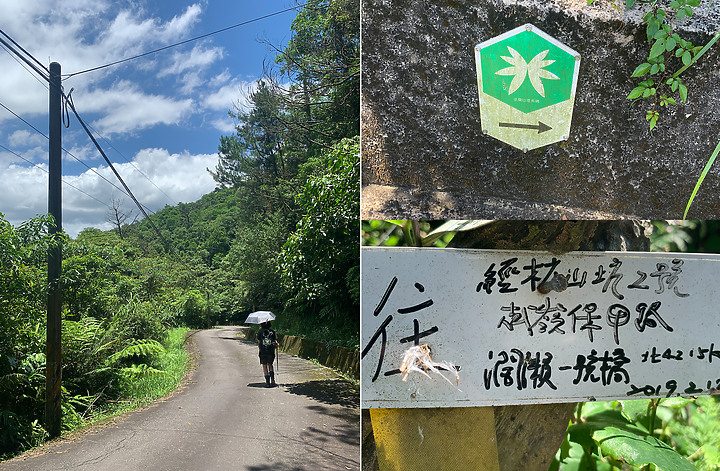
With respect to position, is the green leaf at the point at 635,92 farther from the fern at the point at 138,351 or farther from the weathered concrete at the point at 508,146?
the fern at the point at 138,351

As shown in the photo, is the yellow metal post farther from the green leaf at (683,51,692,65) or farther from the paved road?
the paved road

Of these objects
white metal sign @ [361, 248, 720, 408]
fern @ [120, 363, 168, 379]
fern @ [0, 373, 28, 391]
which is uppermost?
white metal sign @ [361, 248, 720, 408]

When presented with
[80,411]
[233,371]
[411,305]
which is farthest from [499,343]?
[233,371]

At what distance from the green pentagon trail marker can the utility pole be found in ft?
16.3

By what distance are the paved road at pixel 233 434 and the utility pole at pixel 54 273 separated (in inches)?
16.5

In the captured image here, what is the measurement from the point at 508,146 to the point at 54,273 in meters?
5.37

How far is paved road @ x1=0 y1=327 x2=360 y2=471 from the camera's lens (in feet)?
13.7

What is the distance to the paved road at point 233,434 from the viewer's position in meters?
4.19

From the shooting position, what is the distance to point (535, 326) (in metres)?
0.68

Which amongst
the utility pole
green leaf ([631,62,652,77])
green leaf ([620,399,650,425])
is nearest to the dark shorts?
the utility pole

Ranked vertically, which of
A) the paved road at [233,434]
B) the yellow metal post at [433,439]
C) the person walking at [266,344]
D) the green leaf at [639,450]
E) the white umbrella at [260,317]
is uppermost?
the yellow metal post at [433,439]

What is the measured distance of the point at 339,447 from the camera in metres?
4.27

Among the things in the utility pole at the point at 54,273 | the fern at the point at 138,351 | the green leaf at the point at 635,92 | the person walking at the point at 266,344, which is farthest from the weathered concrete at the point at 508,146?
the fern at the point at 138,351

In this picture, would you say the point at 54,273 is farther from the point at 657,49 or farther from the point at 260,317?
the point at 657,49
